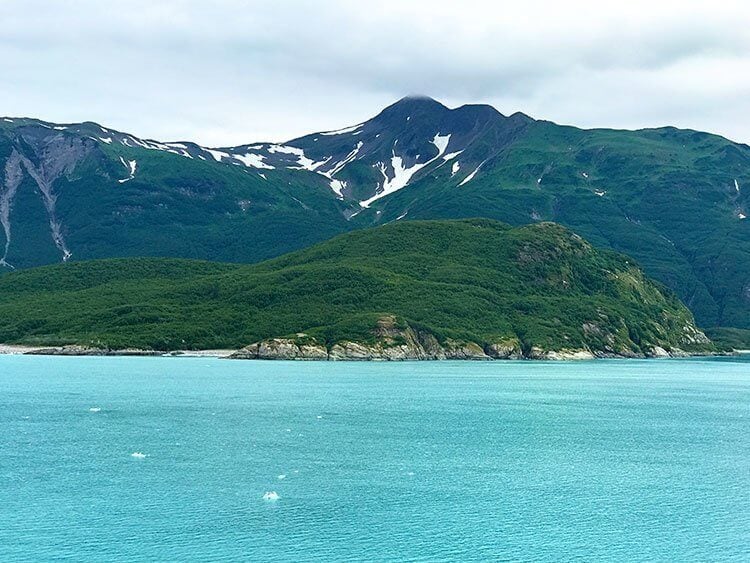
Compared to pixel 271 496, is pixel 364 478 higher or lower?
higher

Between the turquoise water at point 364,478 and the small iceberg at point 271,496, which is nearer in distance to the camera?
the turquoise water at point 364,478

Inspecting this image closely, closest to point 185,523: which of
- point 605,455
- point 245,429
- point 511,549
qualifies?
point 511,549

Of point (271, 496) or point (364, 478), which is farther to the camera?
point (364, 478)

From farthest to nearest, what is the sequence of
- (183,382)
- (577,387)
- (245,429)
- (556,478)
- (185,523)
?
(577,387) → (183,382) → (245,429) → (556,478) → (185,523)

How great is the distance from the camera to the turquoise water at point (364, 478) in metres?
54.1

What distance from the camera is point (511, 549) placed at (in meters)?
54.0

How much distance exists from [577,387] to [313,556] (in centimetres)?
12206

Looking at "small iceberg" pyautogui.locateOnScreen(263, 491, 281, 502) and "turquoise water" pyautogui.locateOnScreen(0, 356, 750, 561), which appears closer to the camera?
"turquoise water" pyautogui.locateOnScreen(0, 356, 750, 561)

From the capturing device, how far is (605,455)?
8706 centimetres

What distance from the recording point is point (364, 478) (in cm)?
7150

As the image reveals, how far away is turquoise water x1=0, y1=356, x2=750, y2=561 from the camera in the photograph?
54.1 meters

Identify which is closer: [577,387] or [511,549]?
[511,549]

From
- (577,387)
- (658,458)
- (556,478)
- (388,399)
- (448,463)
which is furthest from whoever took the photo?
(577,387)

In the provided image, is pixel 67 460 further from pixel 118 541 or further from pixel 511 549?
pixel 511 549
